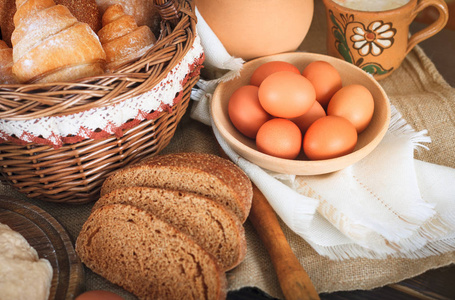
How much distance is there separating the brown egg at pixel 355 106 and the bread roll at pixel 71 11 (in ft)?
2.11

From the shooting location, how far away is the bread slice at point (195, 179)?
0.90m

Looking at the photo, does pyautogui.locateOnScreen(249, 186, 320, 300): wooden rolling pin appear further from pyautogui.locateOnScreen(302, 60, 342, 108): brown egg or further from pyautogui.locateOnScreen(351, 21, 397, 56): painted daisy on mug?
pyautogui.locateOnScreen(351, 21, 397, 56): painted daisy on mug

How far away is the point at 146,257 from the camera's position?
2.78 feet

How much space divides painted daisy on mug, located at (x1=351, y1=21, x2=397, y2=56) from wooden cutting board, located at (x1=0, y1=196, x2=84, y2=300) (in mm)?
983

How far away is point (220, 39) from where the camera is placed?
1220mm

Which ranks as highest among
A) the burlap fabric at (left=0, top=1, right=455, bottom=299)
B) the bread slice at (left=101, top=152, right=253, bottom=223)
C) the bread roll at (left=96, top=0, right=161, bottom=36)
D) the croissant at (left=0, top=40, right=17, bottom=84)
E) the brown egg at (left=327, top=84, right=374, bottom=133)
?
the bread roll at (left=96, top=0, right=161, bottom=36)

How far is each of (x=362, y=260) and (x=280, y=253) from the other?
7.3 inches

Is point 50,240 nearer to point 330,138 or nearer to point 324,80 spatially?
point 330,138

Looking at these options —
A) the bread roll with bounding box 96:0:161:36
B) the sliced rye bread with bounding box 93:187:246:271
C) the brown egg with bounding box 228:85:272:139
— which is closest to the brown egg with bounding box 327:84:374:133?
the brown egg with bounding box 228:85:272:139

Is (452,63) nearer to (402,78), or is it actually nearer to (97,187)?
(402,78)

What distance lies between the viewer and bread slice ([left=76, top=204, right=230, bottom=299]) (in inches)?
31.3

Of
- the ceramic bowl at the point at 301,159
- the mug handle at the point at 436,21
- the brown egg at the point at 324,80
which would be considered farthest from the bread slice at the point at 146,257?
the mug handle at the point at 436,21

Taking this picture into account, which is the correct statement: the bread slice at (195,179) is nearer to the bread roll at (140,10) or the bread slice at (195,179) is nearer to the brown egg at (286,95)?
the brown egg at (286,95)

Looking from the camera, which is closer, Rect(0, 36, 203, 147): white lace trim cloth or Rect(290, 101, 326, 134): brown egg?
Rect(0, 36, 203, 147): white lace trim cloth
